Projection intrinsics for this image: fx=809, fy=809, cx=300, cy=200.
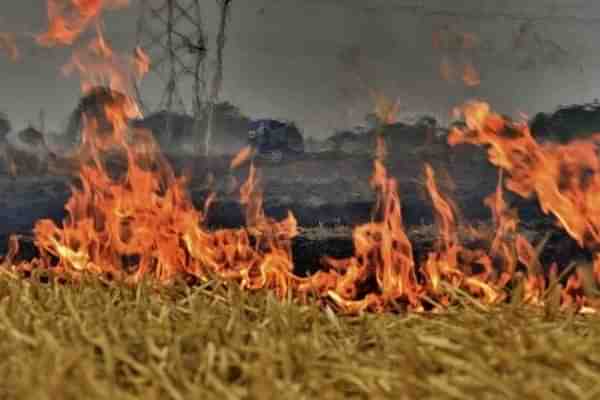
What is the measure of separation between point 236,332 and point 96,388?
323 mm

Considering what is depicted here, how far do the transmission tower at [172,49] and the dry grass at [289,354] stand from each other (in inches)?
36.7

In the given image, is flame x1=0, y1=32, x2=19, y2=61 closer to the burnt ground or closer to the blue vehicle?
the burnt ground

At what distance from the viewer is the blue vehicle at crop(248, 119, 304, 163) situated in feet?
7.52

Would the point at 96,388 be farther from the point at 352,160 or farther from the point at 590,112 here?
the point at 590,112

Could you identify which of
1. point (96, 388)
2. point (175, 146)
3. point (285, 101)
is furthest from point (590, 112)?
point (96, 388)

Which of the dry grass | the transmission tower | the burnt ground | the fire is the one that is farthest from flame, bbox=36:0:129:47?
the dry grass

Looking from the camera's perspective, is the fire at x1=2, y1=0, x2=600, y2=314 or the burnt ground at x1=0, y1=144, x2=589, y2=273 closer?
the fire at x1=2, y1=0, x2=600, y2=314

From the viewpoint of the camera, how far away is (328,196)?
228cm

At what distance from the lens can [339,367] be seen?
113cm

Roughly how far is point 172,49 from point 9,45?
→ 44cm

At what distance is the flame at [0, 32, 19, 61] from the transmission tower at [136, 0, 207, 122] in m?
0.33

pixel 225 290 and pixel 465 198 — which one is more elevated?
pixel 465 198

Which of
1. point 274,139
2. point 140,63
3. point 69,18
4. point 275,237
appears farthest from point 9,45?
point 275,237

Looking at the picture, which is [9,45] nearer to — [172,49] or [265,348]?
[172,49]
